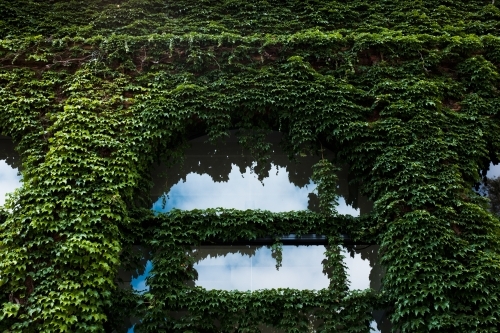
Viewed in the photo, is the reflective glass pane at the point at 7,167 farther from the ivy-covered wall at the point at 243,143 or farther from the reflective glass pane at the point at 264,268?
the reflective glass pane at the point at 264,268

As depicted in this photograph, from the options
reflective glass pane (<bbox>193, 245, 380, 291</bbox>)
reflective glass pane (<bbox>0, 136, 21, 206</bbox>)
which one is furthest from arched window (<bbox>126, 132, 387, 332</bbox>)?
reflective glass pane (<bbox>0, 136, 21, 206</bbox>)

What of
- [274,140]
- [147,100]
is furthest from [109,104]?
[274,140]

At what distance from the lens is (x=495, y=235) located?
29.6ft

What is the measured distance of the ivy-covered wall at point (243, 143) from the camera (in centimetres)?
859

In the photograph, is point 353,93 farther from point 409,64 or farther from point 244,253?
point 244,253

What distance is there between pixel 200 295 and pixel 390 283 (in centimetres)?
319

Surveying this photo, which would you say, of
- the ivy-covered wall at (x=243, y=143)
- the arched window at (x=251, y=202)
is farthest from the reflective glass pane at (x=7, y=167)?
the arched window at (x=251, y=202)

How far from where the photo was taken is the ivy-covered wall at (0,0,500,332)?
8.59 meters

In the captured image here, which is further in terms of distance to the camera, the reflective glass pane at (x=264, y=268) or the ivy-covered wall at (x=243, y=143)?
the reflective glass pane at (x=264, y=268)

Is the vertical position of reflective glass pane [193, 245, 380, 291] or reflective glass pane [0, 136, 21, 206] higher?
reflective glass pane [0, 136, 21, 206]

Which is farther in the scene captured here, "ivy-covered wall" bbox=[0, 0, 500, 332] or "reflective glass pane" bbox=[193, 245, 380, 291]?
"reflective glass pane" bbox=[193, 245, 380, 291]

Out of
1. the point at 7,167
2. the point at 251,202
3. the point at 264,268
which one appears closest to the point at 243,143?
the point at 251,202

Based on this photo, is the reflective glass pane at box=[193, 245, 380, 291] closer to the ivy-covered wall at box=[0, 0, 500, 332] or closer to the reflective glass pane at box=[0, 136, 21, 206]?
the ivy-covered wall at box=[0, 0, 500, 332]

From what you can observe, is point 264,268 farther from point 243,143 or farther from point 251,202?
point 243,143
